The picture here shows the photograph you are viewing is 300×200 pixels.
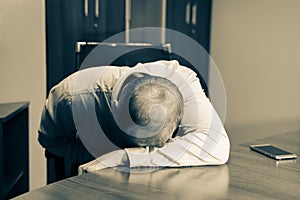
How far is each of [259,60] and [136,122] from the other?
2.42m

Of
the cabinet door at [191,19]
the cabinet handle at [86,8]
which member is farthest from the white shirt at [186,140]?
the cabinet door at [191,19]

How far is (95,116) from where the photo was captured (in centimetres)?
129

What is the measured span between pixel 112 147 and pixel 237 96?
2.29m

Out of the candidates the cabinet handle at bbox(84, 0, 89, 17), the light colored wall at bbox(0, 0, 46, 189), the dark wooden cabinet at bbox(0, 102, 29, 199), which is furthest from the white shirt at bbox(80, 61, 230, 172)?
the cabinet handle at bbox(84, 0, 89, 17)

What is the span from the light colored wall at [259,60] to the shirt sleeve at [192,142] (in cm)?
204

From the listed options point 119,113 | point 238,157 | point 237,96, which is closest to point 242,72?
point 237,96

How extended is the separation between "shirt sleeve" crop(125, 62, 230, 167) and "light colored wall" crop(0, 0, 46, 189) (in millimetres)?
1676

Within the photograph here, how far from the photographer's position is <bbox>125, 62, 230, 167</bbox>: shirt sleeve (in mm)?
1146

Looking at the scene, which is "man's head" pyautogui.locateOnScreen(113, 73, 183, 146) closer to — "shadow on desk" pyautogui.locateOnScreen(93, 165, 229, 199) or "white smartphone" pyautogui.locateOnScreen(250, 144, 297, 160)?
"shadow on desk" pyautogui.locateOnScreen(93, 165, 229, 199)

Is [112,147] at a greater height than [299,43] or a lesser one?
lesser

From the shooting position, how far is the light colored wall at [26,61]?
256cm

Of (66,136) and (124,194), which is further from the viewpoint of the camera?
(66,136)

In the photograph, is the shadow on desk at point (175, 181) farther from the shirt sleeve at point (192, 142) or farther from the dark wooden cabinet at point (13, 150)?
the dark wooden cabinet at point (13, 150)

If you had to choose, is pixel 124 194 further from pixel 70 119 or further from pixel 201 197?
pixel 70 119
